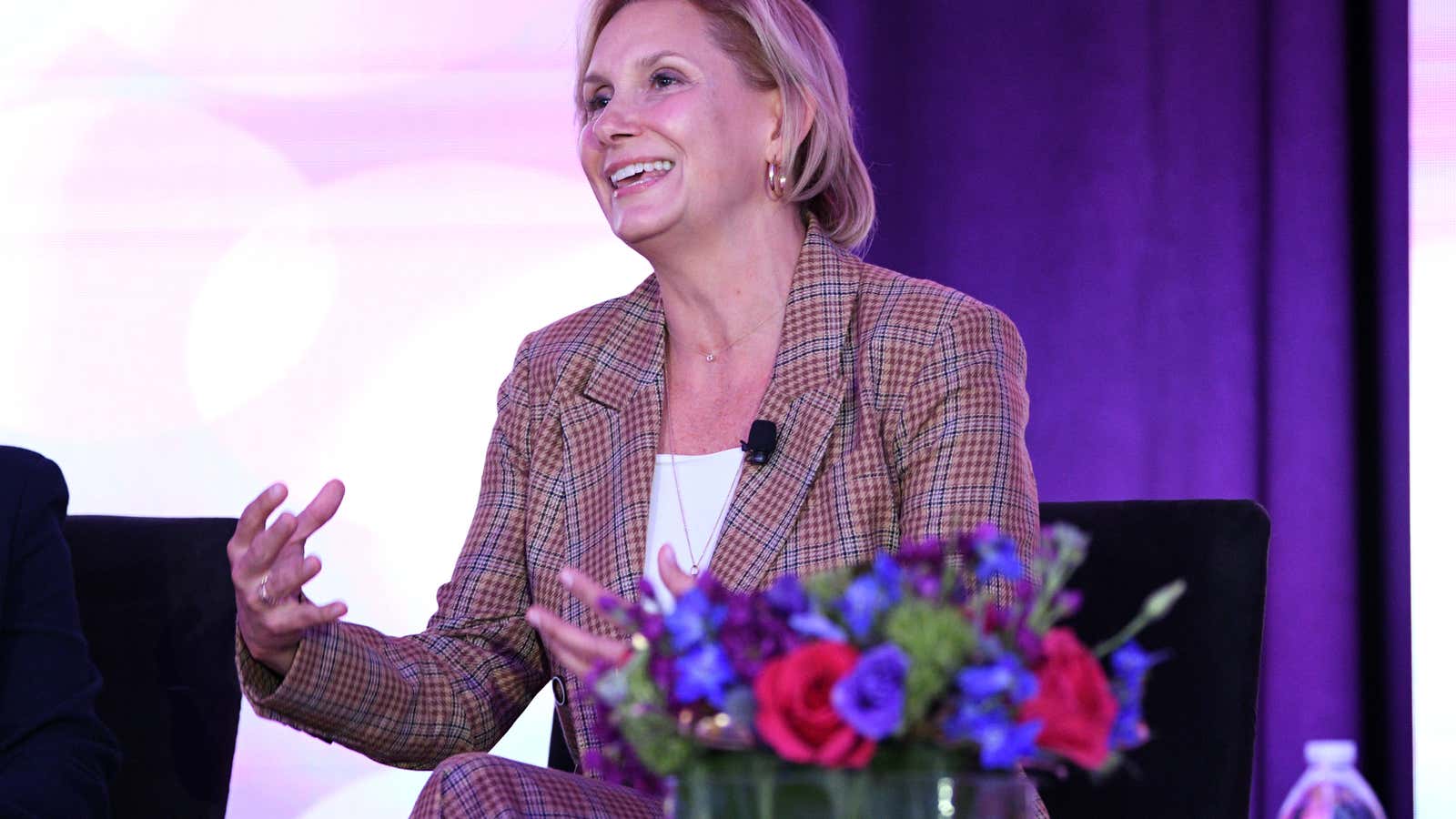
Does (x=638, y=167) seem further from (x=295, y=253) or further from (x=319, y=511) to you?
(x=295, y=253)

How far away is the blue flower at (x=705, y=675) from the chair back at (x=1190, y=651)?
0.92m

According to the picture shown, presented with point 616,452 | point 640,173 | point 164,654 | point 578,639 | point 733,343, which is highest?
point 640,173

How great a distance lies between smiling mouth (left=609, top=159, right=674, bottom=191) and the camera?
6.17ft

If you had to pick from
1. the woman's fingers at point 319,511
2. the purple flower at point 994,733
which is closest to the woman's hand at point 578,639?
the woman's fingers at point 319,511

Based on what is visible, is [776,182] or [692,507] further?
[776,182]

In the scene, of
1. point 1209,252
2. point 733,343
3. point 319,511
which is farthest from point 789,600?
point 1209,252

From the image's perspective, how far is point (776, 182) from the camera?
1970 mm

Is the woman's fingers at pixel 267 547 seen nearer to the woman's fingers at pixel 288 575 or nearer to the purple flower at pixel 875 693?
the woman's fingers at pixel 288 575

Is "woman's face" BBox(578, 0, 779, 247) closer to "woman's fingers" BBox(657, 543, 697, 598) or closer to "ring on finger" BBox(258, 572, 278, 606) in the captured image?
"ring on finger" BBox(258, 572, 278, 606)

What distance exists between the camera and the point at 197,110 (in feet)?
10.1

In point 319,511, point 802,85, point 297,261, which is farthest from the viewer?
point 297,261

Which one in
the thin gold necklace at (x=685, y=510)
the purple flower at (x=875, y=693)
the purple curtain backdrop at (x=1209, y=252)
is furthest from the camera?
the purple curtain backdrop at (x=1209, y=252)

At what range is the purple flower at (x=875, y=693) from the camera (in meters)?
0.75

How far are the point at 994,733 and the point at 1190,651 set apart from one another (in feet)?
3.12
